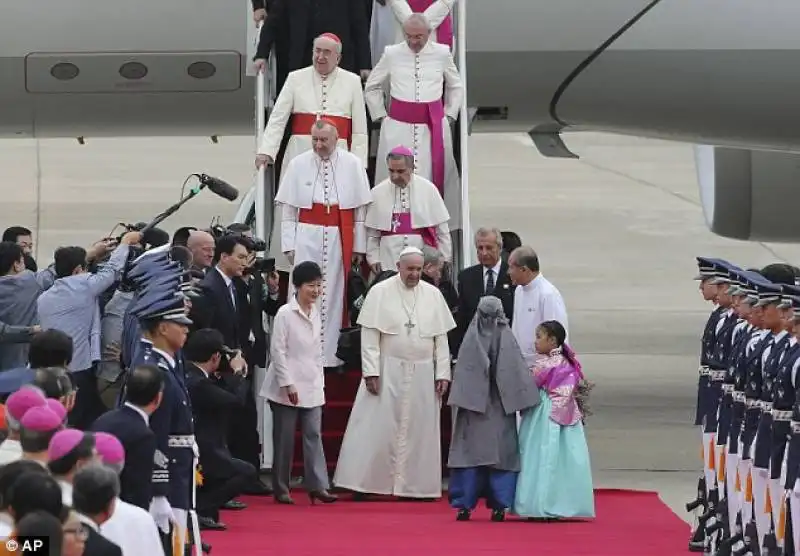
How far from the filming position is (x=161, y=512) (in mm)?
7840

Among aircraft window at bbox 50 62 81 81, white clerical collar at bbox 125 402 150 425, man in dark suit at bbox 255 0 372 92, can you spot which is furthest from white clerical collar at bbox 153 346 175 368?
aircraft window at bbox 50 62 81 81

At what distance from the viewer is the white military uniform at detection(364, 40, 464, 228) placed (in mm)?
12711

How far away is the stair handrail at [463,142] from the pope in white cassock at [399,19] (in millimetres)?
78

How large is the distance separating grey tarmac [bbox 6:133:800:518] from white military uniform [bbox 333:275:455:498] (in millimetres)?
1381

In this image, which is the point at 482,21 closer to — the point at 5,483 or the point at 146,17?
the point at 146,17

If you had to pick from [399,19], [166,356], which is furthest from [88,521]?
[399,19]

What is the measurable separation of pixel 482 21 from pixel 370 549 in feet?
16.8

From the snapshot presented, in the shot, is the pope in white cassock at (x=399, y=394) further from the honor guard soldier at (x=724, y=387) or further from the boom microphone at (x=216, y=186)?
the honor guard soldier at (x=724, y=387)

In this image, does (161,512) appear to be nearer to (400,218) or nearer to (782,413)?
(782,413)

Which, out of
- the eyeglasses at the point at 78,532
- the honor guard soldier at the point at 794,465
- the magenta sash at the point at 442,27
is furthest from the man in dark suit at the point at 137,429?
the magenta sash at the point at 442,27

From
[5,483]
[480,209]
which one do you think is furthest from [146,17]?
[480,209]

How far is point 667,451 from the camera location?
13961 mm

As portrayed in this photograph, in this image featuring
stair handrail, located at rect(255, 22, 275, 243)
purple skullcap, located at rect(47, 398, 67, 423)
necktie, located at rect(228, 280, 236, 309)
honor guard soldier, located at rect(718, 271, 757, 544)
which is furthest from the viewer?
stair handrail, located at rect(255, 22, 275, 243)

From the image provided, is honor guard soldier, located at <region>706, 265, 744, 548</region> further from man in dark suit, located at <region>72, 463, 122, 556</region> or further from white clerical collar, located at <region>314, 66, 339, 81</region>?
man in dark suit, located at <region>72, 463, 122, 556</region>
